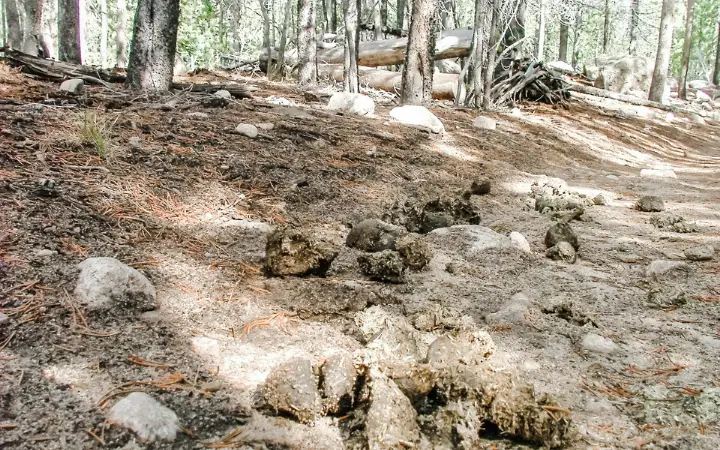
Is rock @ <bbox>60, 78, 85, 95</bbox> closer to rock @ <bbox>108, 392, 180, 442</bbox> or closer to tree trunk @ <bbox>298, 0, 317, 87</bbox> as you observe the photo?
rock @ <bbox>108, 392, 180, 442</bbox>

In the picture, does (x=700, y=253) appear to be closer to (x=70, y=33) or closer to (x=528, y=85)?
(x=528, y=85)

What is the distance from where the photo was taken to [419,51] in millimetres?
6582

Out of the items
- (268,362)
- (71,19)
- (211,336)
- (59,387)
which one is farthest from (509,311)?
(71,19)

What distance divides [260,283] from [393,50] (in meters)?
11.8

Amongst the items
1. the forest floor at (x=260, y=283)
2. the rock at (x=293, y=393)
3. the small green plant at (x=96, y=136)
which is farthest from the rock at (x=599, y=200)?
the small green plant at (x=96, y=136)

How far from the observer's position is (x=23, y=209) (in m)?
2.35

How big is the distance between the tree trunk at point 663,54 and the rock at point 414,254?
1512cm

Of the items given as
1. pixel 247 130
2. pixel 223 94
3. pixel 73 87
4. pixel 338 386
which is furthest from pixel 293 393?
pixel 223 94

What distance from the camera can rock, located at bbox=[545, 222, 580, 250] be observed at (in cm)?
324

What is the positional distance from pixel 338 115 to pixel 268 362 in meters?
4.20

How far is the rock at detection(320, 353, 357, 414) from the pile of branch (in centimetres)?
893

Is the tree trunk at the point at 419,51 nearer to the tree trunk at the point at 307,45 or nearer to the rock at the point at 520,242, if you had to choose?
the tree trunk at the point at 307,45

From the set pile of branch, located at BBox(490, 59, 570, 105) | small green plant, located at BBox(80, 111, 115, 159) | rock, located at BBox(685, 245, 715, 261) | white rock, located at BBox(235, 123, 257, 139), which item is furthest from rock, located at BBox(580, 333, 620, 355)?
pile of branch, located at BBox(490, 59, 570, 105)

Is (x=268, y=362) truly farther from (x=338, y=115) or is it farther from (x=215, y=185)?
(x=338, y=115)
